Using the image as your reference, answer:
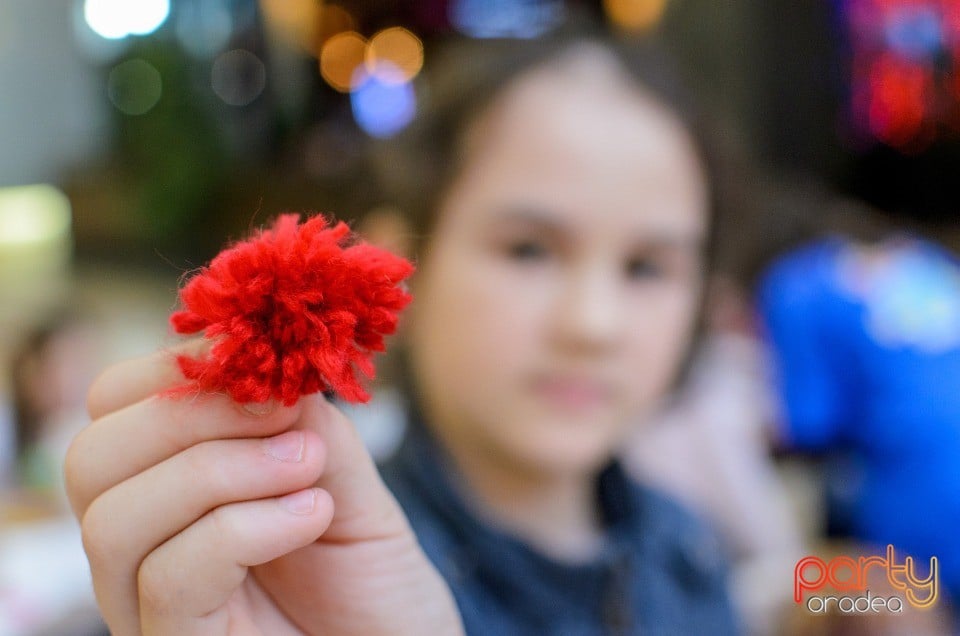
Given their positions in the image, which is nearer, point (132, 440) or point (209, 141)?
point (132, 440)

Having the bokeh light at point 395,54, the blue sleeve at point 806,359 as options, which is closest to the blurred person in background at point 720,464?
the blue sleeve at point 806,359

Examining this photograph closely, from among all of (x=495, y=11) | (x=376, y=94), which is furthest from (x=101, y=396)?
(x=376, y=94)

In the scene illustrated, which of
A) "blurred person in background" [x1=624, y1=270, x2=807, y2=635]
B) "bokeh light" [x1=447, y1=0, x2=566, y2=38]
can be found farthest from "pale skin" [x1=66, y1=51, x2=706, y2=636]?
"bokeh light" [x1=447, y1=0, x2=566, y2=38]

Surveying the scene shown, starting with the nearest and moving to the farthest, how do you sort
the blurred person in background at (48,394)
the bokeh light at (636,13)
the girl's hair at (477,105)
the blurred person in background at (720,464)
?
the girl's hair at (477,105), the blurred person in background at (720,464), the blurred person in background at (48,394), the bokeh light at (636,13)

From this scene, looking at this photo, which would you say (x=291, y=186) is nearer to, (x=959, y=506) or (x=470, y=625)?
(x=959, y=506)

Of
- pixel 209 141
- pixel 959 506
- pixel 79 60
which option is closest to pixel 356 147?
pixel 209 141

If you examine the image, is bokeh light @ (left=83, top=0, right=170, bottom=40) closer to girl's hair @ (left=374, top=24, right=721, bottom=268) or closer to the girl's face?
girl's hair @ (left=374, top=24, right=721, bottom=268)

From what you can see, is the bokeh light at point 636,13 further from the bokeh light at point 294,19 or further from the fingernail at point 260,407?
the fingernail at point 260,407
